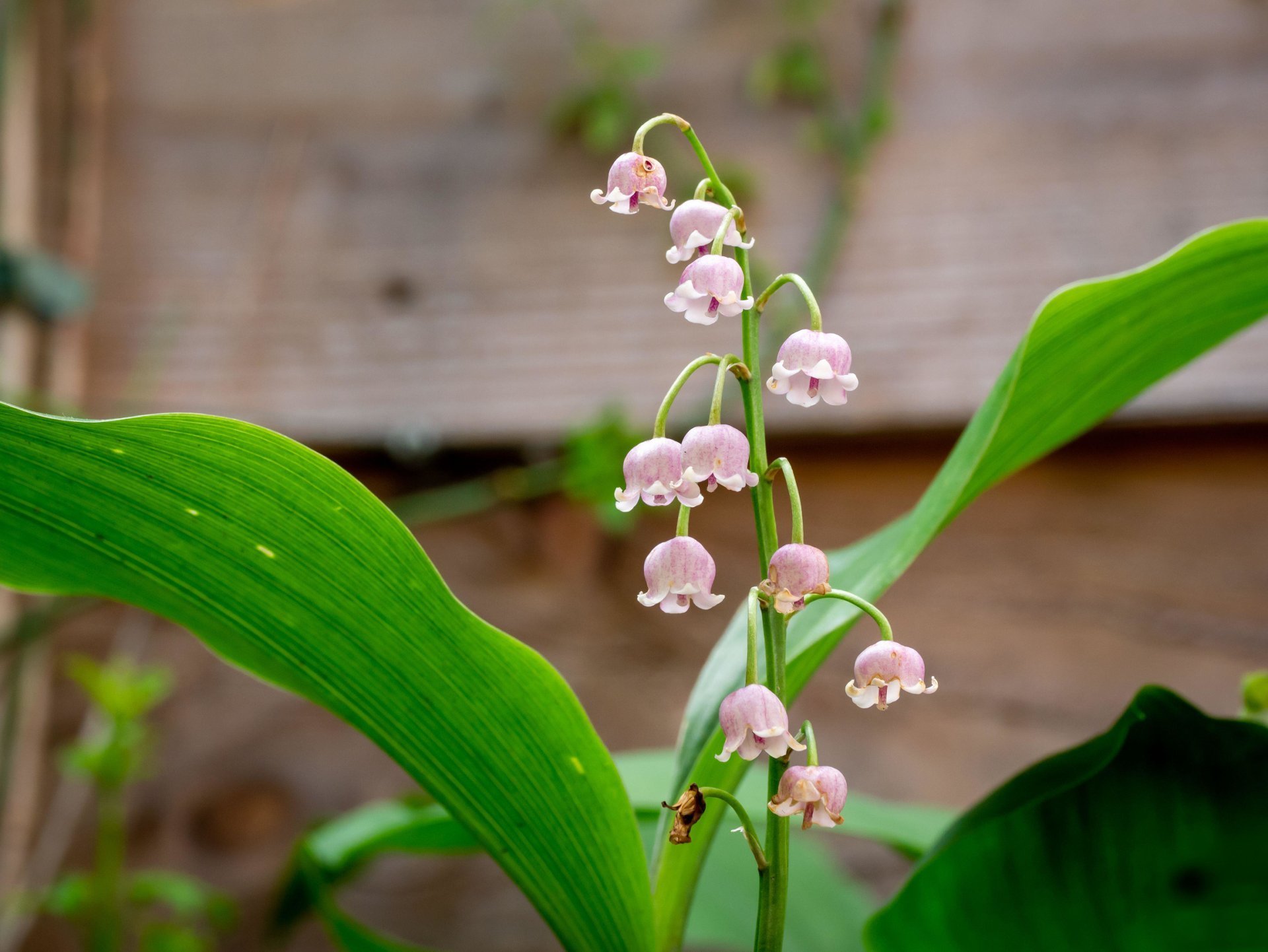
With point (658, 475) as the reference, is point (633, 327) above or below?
above

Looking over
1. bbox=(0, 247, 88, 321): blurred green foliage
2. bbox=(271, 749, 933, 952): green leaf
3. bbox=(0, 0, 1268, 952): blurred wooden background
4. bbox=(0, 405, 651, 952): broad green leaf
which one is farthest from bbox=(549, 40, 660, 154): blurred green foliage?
bbox=(0, 405, 651, 952): broad green leaf

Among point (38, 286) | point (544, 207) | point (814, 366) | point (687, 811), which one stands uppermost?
point (544, 207)

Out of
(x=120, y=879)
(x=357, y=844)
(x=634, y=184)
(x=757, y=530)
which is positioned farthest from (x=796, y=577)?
(x=120, y=879)

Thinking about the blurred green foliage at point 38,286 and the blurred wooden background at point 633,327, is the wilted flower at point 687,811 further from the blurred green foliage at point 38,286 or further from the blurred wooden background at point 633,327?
the blurred green foliage at point 38,286

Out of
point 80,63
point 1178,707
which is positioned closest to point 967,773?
point 1178,707

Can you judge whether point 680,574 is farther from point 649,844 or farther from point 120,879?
point 120,879

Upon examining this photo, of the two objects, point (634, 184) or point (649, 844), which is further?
point (649, 844)
